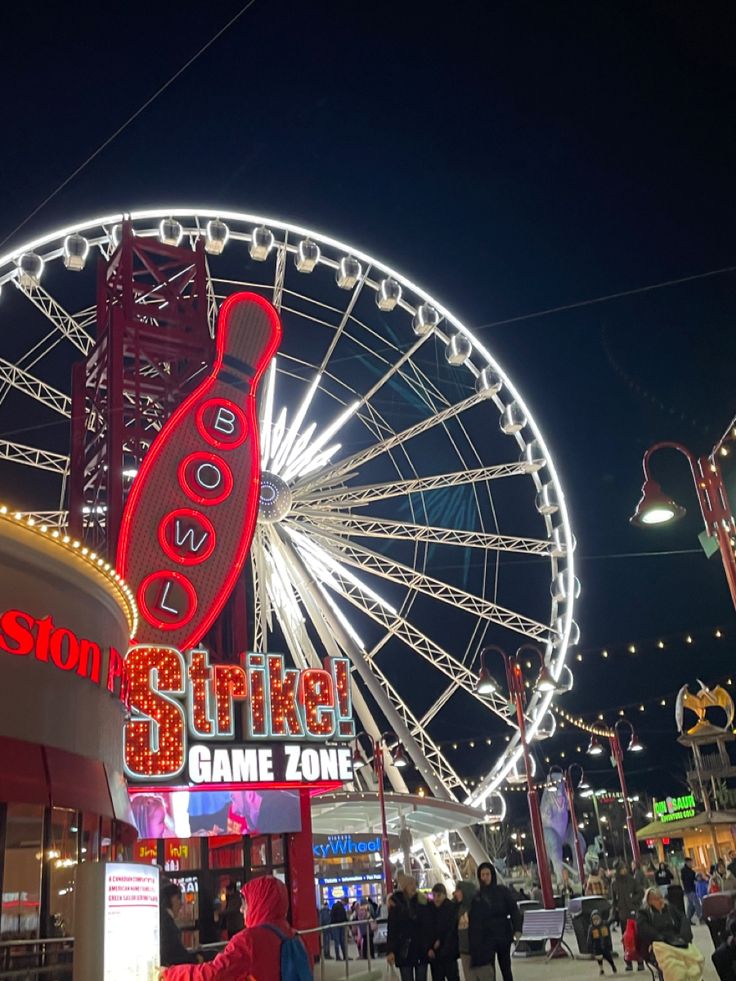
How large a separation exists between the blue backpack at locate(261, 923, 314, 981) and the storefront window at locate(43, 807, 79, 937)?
5.52 metres

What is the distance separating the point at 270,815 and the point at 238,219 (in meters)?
13.6

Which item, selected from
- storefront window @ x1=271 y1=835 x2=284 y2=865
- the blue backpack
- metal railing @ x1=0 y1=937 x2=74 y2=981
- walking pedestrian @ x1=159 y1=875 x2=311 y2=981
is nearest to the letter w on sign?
storefront window @ x1=271 y1=835 x2=284 y2=865

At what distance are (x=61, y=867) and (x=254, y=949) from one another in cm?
619

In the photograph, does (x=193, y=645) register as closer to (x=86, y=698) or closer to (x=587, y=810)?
(x=86, y=698)

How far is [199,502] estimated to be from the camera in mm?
18828

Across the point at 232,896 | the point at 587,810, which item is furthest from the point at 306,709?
the point at 587,810

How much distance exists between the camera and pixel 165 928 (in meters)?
9.04

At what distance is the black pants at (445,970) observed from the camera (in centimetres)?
1070

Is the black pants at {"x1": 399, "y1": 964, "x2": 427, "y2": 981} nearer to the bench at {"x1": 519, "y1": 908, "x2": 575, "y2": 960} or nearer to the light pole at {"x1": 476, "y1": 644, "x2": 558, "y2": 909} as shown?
the bench at {"x1": 519, "y1": 908, "x2": 575, "y2": 960}

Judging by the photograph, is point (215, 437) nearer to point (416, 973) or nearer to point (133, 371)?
point (133, 371)

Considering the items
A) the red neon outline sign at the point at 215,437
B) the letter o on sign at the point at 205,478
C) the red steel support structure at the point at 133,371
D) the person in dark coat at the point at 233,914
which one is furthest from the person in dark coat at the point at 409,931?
the red neon outline sign at the point at 215,437

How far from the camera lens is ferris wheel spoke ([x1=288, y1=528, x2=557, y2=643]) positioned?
77.2ft

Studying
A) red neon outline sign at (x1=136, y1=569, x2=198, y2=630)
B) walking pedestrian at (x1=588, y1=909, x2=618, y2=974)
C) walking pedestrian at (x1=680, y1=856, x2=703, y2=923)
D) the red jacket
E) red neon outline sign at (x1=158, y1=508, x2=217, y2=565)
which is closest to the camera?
the red jacket

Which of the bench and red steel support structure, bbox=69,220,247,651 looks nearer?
the bench
